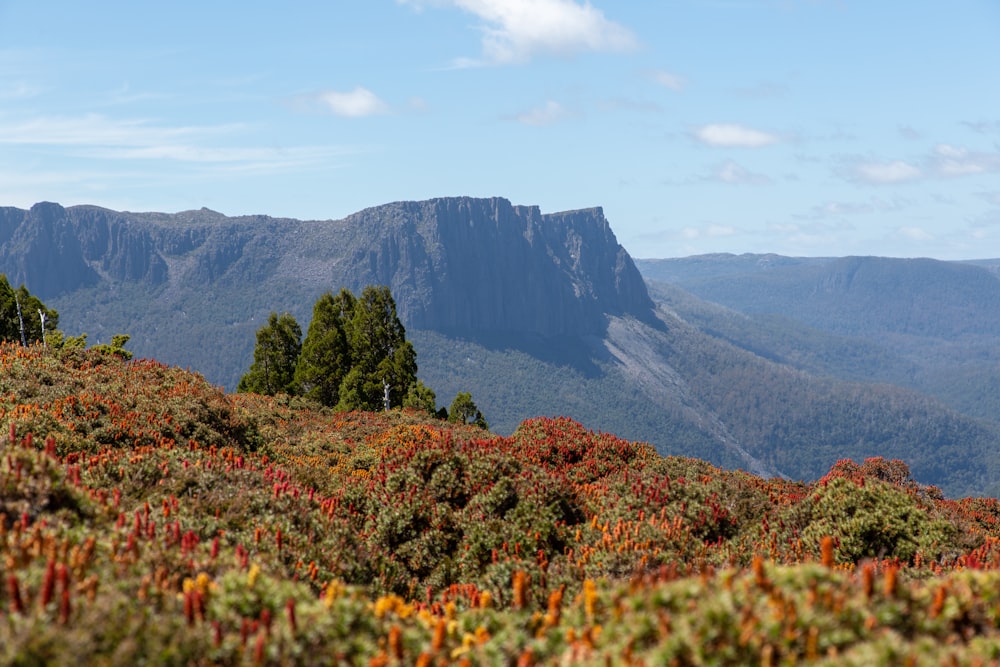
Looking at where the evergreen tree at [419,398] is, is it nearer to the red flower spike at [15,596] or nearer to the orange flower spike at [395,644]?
the orange flower spike at [395,644]

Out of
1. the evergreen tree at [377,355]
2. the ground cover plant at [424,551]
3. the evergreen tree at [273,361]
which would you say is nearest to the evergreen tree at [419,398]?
the evergreen tree at [377,355]

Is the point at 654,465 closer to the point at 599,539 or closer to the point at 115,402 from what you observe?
the point at 599,539

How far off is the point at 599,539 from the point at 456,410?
127ft

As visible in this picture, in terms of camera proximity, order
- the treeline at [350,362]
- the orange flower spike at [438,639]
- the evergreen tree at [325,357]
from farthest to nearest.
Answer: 1. the evergreen tree at [325,357]
2. the treeline at [350,362]
3. the orange flower spike at [438,639]

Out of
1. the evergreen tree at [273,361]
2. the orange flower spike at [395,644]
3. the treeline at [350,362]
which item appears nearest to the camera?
the orange flower spike at [395,644]

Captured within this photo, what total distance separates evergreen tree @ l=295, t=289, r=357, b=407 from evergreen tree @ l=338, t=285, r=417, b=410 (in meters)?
0.90

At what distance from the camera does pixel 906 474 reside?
2516 cm

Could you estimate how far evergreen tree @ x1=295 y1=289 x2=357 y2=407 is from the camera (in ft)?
161

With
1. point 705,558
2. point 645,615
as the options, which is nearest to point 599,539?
point 705,558

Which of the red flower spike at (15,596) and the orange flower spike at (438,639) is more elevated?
the red flower spike at (15,596)

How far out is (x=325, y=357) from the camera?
49094 millimetres

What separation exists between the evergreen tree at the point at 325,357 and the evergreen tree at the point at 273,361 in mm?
1832

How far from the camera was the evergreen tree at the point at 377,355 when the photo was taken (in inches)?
1880

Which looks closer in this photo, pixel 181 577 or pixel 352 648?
pixel 352 648
